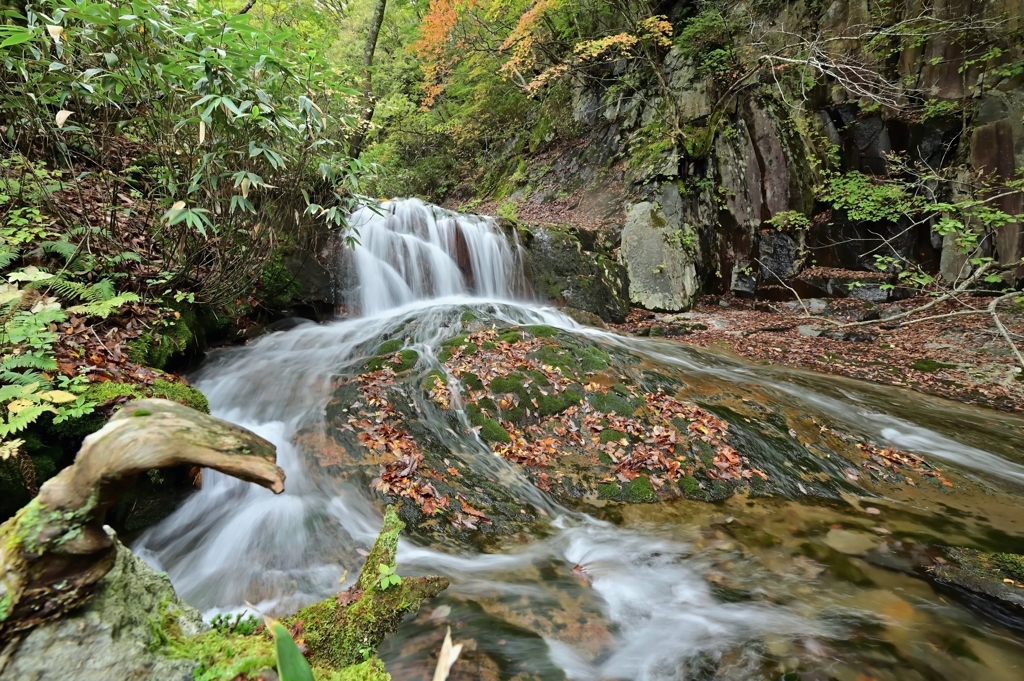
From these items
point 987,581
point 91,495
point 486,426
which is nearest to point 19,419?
point 91,495

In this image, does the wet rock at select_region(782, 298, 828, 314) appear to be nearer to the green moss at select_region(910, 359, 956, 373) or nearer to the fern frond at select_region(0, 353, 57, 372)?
the green moss at select_region(910, 359, 956, 373)

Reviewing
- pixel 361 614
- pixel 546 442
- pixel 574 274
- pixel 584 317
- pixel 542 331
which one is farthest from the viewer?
pixel 574 274

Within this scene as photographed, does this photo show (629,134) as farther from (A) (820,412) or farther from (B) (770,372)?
(A) (820,412)

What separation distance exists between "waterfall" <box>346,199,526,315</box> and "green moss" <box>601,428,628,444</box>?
17.8 ft

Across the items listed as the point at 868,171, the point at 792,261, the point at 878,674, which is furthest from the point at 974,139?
the point at 878,674

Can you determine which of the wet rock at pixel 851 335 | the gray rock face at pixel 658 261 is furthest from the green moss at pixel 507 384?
A: the wet rock at pixel 851 335

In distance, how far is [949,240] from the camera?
11516mm

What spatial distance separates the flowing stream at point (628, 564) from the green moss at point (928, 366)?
9.23ft

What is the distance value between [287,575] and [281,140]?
3785 mm

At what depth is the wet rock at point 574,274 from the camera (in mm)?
10938

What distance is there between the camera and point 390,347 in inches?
255

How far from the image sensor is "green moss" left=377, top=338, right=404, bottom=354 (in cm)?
638

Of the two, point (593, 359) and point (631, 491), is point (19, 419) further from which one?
point (593, 359)

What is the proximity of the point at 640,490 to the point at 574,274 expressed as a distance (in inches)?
290
